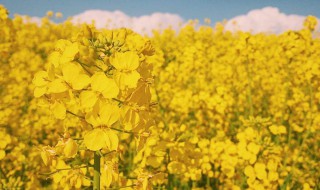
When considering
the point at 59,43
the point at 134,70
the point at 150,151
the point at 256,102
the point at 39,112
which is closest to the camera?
the point at 134,70

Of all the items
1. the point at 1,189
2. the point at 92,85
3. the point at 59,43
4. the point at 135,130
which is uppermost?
the point at 59,43

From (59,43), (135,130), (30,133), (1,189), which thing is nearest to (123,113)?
(135,130)

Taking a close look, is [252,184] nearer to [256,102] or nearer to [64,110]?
[64,110]

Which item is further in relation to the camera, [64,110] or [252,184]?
[252,184]

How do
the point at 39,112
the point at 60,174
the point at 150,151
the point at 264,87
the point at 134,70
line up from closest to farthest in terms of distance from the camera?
the point at 134,70
the point at 60,174
the point at 150,151
the point at 39,112
the point at 264,87

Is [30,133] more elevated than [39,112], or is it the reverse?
[39,112]

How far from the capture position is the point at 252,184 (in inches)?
110

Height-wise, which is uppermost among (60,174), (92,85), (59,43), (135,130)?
(59,43)

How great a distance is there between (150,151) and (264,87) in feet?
16.9

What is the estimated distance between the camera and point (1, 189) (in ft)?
9.82

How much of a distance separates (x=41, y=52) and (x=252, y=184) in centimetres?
1104

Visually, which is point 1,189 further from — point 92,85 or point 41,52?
point 41,52

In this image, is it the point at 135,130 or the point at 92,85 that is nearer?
the point at 92,85

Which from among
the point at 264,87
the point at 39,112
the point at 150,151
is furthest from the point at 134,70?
the point at 264,87
